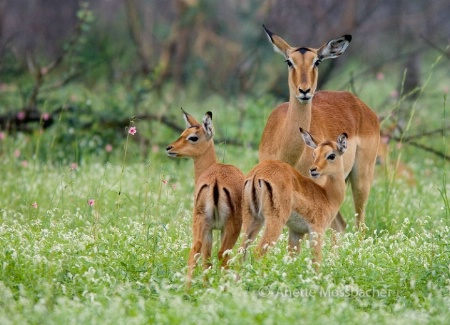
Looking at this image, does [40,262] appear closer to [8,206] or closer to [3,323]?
[3,323]

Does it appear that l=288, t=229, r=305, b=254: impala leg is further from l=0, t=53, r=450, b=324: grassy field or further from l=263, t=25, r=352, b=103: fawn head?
l=263, t=25, r=352, b=103: fawn head

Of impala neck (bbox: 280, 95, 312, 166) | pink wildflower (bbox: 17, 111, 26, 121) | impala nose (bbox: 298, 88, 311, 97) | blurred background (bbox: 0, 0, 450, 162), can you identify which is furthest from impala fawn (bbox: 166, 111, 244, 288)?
pink wildflower (bbox: 17, 111, 26, 121)

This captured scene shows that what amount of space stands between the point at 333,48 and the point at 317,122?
1.96ft

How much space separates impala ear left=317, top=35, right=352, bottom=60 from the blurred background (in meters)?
3.60

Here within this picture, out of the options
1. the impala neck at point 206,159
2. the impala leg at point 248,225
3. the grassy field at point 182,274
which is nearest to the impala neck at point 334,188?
the grassy field at point 182,274

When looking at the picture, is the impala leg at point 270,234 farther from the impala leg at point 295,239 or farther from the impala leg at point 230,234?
the impala leg at point 295,239

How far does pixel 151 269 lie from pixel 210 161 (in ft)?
3.66

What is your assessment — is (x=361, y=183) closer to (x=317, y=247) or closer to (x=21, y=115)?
(x=317, y=247)

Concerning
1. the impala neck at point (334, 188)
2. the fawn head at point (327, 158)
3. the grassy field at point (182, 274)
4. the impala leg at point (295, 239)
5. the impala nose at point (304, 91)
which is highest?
the impala nose at point (304, 91)

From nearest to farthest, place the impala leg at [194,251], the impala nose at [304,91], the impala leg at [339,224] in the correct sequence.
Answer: the impala leg at [194,251] < the impala nose at [304,91] < the impala leg at [339,224]

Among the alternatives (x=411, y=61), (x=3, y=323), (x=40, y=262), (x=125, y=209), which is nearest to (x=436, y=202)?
(x=125, y=209)

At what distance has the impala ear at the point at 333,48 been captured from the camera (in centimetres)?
779

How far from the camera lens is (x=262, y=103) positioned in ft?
45.2

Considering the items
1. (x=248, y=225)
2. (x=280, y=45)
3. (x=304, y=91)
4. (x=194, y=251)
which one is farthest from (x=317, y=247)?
(x=280, y=45)
